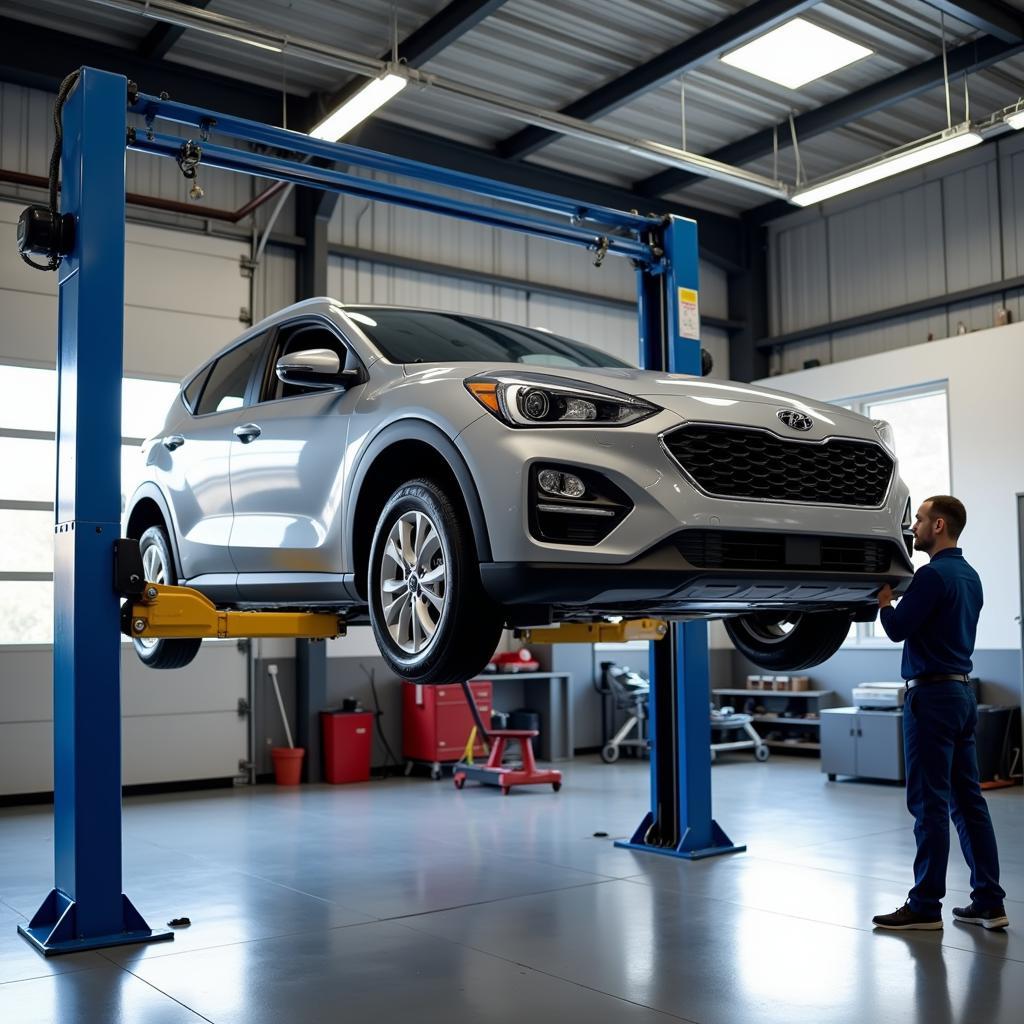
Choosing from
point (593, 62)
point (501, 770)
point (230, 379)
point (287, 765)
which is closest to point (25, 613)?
point (287, 765)

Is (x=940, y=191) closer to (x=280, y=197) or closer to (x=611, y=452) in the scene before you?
(x=280, y=197)

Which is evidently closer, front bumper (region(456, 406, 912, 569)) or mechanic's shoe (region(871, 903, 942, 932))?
front bumper (region(456, 406, 912, 569))

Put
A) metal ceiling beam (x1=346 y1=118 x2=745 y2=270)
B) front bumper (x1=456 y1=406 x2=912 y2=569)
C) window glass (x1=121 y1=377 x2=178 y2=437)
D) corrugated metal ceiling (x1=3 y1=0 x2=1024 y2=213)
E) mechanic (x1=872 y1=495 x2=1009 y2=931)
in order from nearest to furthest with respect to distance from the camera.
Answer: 1. front bumper (x1=456 y1=406 x2=912 y2=569)
2. mechanic (x1=872 y1=495 x2=1009 y2=931)
3. corrugated metal ceiling (x1=3 y1=0 x2=1024 y2=213)
4. window glass (x1=121 y1=377 x2=178 y2=437)
5. metal ceiling beam (x1=346 y1=118 x2=745 y2=270)

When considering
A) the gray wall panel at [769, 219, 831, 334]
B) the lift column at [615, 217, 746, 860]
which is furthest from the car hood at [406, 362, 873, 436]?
the gray wall panel at [769, 219, 831, 334]

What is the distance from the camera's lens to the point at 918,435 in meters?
12.1

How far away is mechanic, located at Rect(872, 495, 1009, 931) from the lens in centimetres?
480

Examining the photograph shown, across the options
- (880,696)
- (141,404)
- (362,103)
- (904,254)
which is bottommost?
(880,696)

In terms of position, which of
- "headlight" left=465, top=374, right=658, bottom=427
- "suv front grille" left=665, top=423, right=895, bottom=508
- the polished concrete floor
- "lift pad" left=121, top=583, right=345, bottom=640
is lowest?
the polished concrete floor

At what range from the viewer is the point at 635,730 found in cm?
1260

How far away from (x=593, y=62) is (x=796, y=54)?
1.68 m

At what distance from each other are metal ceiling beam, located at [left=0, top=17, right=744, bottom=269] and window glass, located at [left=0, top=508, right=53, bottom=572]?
347cm

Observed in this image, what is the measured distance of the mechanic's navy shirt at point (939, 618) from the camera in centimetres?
475

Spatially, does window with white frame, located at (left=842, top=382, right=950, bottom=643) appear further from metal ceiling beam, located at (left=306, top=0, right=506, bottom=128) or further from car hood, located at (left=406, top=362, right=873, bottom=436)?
car hood, located at (left=406, top=362, right=873, bottom=436)

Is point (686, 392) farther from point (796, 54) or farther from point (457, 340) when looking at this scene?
point (796, 54)
